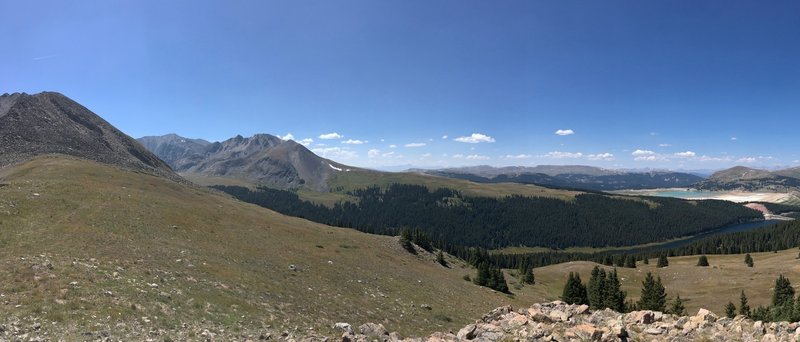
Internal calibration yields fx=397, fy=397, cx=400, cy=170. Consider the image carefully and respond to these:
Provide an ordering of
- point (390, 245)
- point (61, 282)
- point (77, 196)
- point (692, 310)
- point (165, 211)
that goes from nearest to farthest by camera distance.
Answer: point (61, 282), point (77, 196), point (165, 211), point (692, 310), point (390, 245)

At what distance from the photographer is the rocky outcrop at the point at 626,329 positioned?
18891 mm

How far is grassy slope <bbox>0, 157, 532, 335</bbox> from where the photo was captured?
2288 cm

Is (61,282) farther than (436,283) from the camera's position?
No

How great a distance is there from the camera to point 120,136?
168000 millimetres

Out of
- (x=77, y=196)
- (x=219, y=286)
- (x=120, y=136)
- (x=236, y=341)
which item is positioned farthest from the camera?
(x=120, y=136)

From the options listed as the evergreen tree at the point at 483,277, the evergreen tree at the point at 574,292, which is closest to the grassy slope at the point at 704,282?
the evergreen tree at the point at 574,292

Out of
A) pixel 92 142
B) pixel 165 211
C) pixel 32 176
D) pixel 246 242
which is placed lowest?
pixel 246 242

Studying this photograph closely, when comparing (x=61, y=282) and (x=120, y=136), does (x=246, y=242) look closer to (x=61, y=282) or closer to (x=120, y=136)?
(x=61, y=282)

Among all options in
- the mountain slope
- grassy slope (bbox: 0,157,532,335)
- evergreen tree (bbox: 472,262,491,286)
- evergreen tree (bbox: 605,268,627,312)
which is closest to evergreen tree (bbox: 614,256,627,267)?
evergreen tree (bbox: 605,268,627,312)

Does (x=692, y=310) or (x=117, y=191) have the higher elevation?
(x=117, y=191)

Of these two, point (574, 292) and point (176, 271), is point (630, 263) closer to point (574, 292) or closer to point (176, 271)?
point (574, 292)

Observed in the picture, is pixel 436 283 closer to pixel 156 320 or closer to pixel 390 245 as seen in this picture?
pixel 390 245

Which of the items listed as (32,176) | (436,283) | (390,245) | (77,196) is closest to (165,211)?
(77,196)

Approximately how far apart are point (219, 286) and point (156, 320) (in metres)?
10.2
